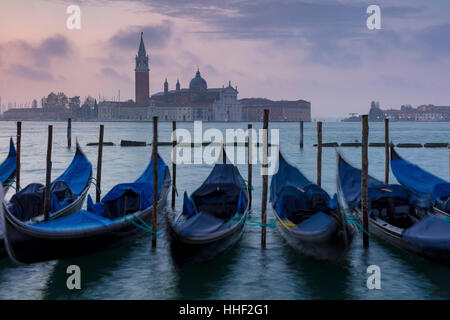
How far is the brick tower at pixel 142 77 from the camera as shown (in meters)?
130

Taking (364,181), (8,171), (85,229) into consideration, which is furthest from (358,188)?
(8,171)

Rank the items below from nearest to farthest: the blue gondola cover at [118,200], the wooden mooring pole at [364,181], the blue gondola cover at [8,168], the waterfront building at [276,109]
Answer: the wooden mooring pole at [364,181] → the blue gondola cover at [118,200] → the blue gondola cover at [8,168] → the waterfront building at [276,109]

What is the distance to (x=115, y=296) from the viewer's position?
6750mm

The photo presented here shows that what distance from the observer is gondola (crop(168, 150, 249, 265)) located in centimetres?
691

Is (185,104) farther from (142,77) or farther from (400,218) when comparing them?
(400,218)

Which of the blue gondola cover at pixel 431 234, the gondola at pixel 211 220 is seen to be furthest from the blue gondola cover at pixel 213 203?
the blue gondola cover at pixel 431 234

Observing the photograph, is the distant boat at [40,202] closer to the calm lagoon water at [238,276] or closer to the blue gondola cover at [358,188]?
the calm lagoon water at [238,276]

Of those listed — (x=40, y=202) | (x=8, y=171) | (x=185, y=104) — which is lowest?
(x=40, y=202)

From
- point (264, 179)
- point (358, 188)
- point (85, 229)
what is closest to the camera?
point (85, 229)

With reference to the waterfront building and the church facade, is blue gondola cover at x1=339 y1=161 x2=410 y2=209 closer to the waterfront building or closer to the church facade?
the church facade

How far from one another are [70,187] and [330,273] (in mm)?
6582

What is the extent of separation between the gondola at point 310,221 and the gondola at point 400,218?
1.18ft

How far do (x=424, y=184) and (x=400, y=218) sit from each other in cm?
241

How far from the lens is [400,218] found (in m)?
8.73
